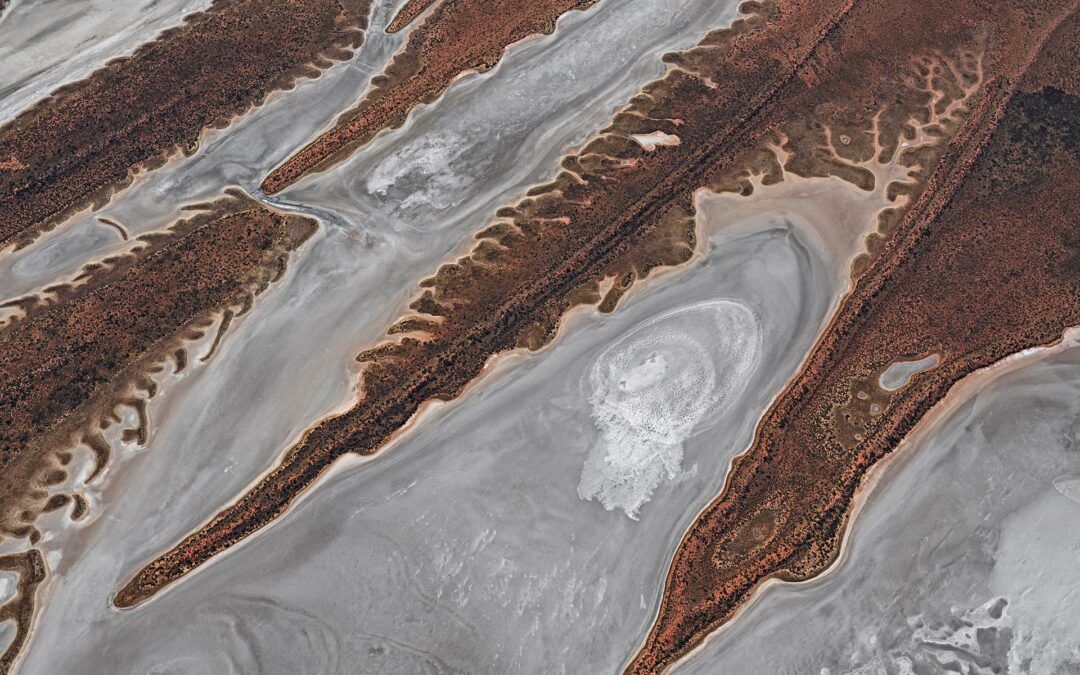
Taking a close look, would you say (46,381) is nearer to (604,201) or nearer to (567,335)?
(567,335)

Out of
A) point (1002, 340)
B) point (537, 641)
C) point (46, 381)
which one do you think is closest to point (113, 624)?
point (46, 381)

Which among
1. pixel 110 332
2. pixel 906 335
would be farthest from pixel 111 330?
pixel 906 335

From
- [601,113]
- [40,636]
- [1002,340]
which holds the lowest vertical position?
[1002,340]

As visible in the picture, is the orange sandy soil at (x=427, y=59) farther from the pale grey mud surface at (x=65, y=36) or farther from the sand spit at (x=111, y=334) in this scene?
the pale grey mud surface at (x=65, y=36)

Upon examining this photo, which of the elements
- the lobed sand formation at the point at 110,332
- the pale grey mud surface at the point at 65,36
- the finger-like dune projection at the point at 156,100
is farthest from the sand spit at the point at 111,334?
the pale grey mud surface at the point at 65,36

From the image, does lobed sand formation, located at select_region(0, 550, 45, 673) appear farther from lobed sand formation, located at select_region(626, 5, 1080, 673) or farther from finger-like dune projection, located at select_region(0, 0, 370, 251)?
lobed sand formation, located at select_region(626, 5, 1080, 673)
